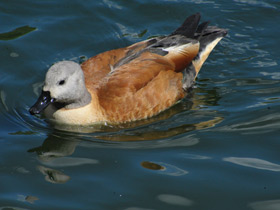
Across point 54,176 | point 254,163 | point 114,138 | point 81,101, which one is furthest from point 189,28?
point 54,176

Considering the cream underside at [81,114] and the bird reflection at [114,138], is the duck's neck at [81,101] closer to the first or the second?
the cream underside at [81,114]

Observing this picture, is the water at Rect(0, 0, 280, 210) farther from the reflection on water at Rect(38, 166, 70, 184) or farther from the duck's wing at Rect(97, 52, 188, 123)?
the duck's wing at Rect(97, 52, 188, 123)

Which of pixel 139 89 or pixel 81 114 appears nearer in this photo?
pixel 81 114

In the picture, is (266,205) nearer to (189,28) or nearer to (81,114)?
(81,114)

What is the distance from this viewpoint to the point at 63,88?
743cm

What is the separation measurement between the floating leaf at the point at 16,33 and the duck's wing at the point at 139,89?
3185 millimetres

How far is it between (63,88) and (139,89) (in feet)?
4.40

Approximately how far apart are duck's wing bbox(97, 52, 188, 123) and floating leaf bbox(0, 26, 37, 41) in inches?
125

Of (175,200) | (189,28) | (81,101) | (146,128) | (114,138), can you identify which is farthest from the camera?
(189,28)

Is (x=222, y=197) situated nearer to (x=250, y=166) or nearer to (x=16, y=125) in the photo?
(x=250, y=166)

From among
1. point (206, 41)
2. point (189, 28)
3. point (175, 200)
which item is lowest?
point (175, 200)

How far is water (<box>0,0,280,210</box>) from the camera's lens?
6094mm

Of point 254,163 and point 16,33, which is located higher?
point 16,33

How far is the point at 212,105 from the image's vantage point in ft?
28.2
